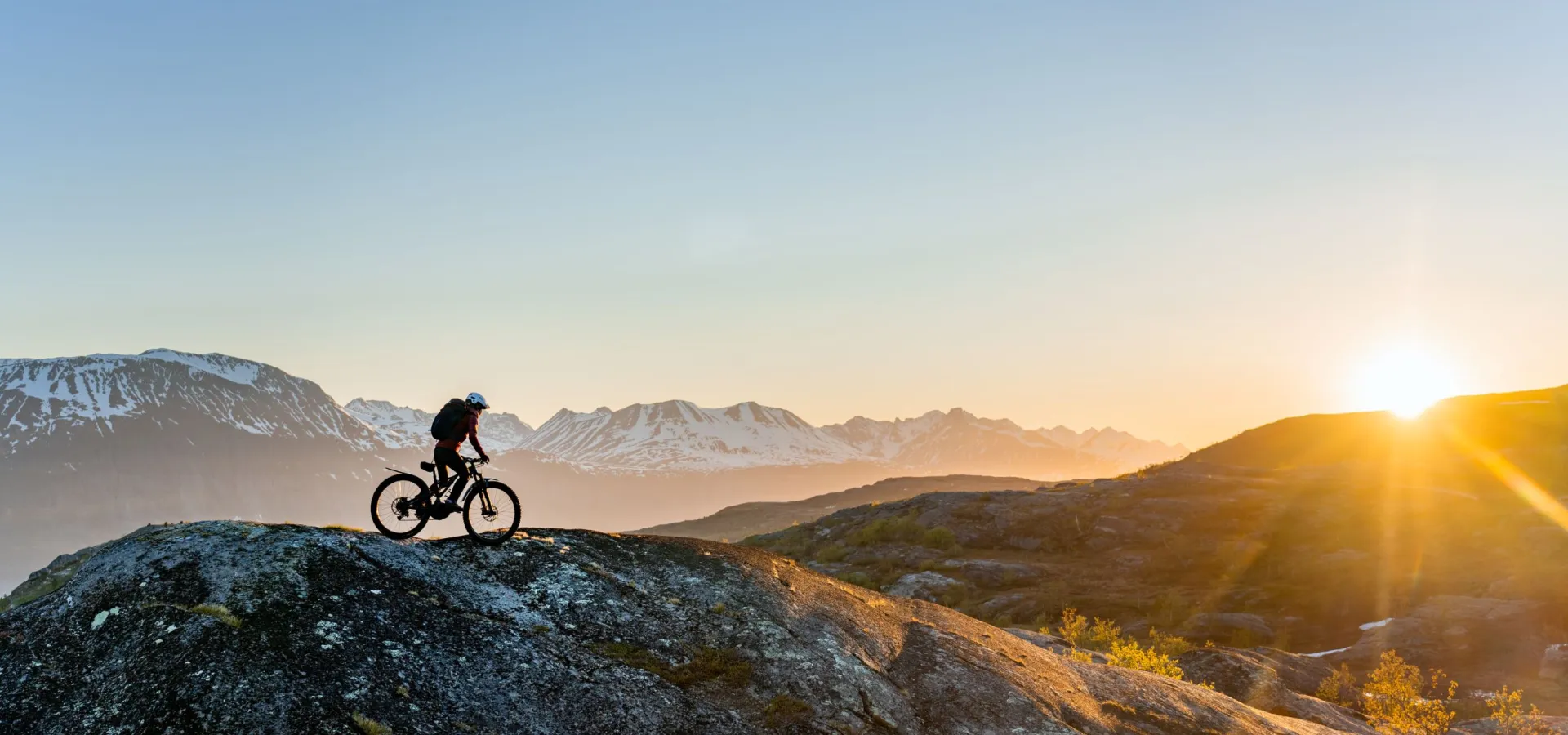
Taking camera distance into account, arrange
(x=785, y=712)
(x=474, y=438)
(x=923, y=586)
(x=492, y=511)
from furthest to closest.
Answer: (x=923, y=586) → (x=492, y=511) → (x=474, y=438) → (x=785, y=712)

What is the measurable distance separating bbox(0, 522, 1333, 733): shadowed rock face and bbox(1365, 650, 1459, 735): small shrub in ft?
29.7

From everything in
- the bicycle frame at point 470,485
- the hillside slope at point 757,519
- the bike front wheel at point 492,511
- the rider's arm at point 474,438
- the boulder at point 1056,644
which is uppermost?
the rider's arm at point 474,438

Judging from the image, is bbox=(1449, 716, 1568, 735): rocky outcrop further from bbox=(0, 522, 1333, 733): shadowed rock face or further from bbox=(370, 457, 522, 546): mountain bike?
bbox=(370, 457, 522, 546): mountain bike

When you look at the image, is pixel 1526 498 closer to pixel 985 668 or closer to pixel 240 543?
pixel 985 668

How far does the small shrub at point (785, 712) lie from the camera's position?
12.1 m

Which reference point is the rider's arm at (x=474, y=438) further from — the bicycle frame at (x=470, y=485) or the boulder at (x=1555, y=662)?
the boulder at (x=1555, y=662)

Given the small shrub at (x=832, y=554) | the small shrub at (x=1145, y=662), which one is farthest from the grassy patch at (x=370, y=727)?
the small shrub at (x=832, y=554)

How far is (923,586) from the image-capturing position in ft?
146

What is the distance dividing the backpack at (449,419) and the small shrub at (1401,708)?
2476cm

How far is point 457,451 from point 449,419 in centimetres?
83

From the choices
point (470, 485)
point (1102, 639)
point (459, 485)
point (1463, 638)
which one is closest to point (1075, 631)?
point (1102, 639)

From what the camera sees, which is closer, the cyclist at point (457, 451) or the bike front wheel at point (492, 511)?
the cyclist at point (457, 451)

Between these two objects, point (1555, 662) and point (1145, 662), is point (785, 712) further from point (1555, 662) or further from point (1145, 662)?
point (1555, 662)

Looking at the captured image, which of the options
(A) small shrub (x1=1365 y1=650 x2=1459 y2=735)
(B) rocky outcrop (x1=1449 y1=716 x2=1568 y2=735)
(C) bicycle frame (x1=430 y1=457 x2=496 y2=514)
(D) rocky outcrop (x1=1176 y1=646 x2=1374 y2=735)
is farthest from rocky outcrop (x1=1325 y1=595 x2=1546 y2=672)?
(C) bicycle frame (x1=430 y1=457 x2=496 y2=514)
